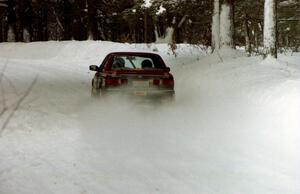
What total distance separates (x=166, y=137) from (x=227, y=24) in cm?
1139

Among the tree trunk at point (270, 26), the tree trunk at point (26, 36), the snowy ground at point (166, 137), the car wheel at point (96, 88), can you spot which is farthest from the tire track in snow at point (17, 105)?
the tree trunk at point (26, 36)

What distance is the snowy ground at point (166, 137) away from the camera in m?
7.14

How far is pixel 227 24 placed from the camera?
67.4ft

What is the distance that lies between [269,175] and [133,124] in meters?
4.34

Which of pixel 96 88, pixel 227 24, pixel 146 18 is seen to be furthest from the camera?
pixel 146 18

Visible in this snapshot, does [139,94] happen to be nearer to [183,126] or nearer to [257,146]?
[183,126]

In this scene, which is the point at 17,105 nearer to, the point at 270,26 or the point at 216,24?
the point at 270,26

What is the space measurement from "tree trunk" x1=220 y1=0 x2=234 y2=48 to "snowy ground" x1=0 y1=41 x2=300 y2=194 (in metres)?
2.12

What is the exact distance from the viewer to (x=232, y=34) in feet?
67.7

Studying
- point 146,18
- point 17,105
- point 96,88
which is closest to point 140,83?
point 96,88

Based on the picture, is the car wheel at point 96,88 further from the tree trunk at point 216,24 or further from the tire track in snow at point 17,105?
the tree trunk at point 216,24

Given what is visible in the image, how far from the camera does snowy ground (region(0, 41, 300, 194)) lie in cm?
714

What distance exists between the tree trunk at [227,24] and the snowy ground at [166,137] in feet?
6.97

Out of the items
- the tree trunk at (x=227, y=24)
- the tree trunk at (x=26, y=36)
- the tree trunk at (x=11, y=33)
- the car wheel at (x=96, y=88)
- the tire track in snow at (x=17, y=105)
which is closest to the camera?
the tire track in snow at (x=17, y=105)
